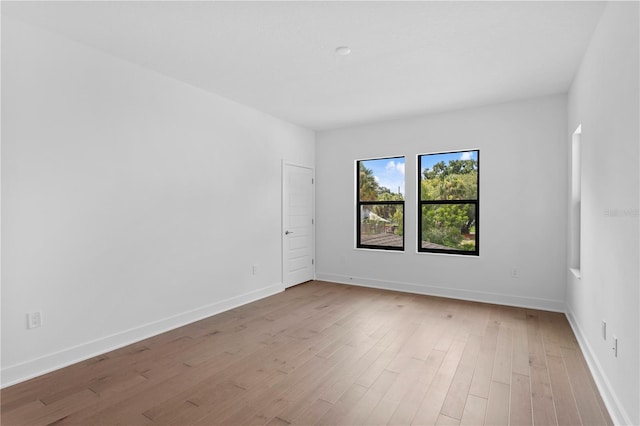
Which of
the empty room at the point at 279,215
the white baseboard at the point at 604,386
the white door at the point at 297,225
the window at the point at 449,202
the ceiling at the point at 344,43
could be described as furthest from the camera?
the white door at the point at 297,225

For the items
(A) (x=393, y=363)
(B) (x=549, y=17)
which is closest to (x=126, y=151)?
(A) (x=393, y=363)

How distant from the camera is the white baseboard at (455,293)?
426 cm

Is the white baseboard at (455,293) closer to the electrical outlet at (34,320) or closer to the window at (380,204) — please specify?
the window at (380,204)

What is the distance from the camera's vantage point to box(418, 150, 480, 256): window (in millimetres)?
4785

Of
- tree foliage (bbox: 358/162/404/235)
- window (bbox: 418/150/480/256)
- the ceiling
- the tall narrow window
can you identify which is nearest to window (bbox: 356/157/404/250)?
tree foliage (bbox: 358/162/404/235)

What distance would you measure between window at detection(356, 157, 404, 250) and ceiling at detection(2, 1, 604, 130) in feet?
4.87

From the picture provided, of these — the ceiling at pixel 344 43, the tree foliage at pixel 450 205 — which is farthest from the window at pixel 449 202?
the ceiling at pixel 344 43

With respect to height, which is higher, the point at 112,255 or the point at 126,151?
the point at 126,151

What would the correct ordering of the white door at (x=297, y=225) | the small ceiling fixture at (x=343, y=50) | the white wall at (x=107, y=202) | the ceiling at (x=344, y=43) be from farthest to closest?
the white door at (x=297, y=225), the small ceiling fixture at (x=343, y=50), the white wall at (x=107, y=202), the ceiling at (x=344, y=43)

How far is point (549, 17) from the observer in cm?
251

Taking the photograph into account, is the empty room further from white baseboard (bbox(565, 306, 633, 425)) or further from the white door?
the white door

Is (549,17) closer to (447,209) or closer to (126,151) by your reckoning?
(447,209)

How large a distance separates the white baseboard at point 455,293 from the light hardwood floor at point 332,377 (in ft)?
1.31

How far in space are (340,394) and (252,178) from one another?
317 cm
